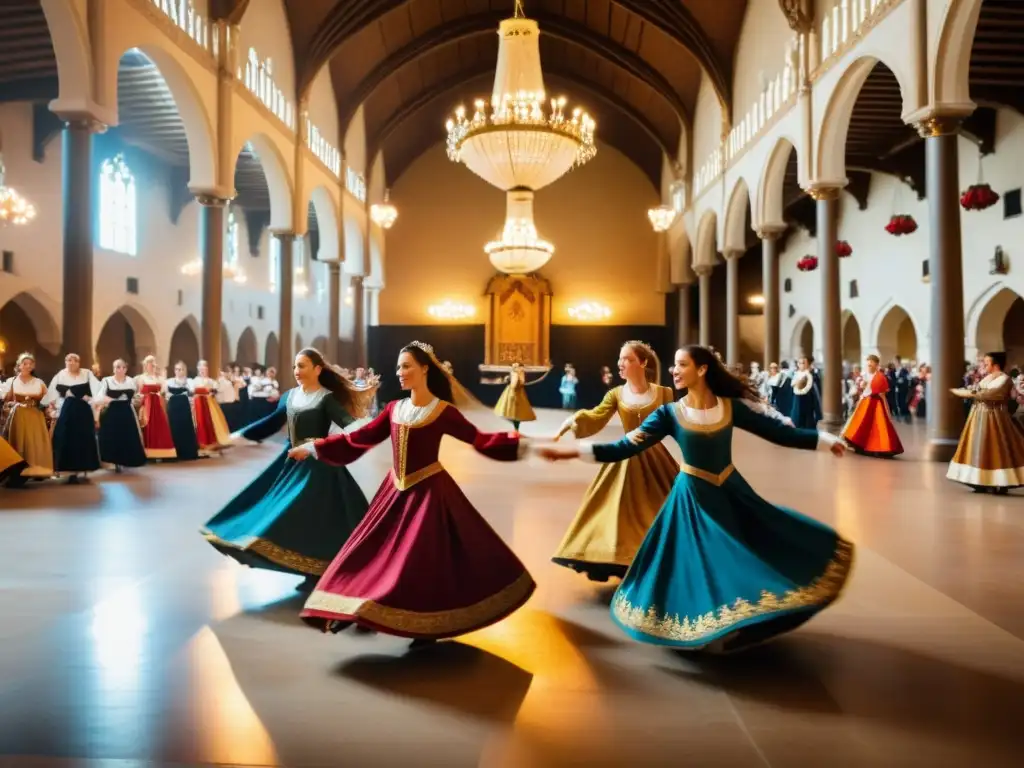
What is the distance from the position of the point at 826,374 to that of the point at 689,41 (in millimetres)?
9932

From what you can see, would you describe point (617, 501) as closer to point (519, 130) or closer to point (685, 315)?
point (519, 130)

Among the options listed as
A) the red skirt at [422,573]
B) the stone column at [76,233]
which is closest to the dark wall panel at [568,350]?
the stone column at [76,233]

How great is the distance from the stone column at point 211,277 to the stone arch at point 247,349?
12223 mm

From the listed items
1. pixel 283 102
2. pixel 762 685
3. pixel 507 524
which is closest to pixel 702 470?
pixel 762 685

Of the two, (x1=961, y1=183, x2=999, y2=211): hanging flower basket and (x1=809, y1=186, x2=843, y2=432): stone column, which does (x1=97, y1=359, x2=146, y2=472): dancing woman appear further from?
(x1=961, y1=183, x2=999, y2=211): hanging flower basket

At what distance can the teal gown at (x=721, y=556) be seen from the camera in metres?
3.45

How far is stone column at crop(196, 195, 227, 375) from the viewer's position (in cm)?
1457

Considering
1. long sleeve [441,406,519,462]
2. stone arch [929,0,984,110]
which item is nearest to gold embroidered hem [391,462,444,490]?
long sleeve [441,406,519,462]

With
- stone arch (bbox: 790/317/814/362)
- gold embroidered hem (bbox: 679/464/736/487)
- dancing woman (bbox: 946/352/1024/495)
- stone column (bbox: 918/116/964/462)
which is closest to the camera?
gold embroidered hem (bbox: 679/464/736/487)

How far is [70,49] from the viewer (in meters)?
10.1

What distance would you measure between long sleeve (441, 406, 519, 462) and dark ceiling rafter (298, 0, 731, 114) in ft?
55.9

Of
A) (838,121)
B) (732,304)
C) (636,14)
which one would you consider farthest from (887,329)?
(636,14)

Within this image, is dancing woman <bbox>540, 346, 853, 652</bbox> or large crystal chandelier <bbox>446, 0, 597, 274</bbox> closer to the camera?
dancing woman <bbox>540, 346, 853, 652</bbox>

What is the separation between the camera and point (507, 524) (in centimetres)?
681
